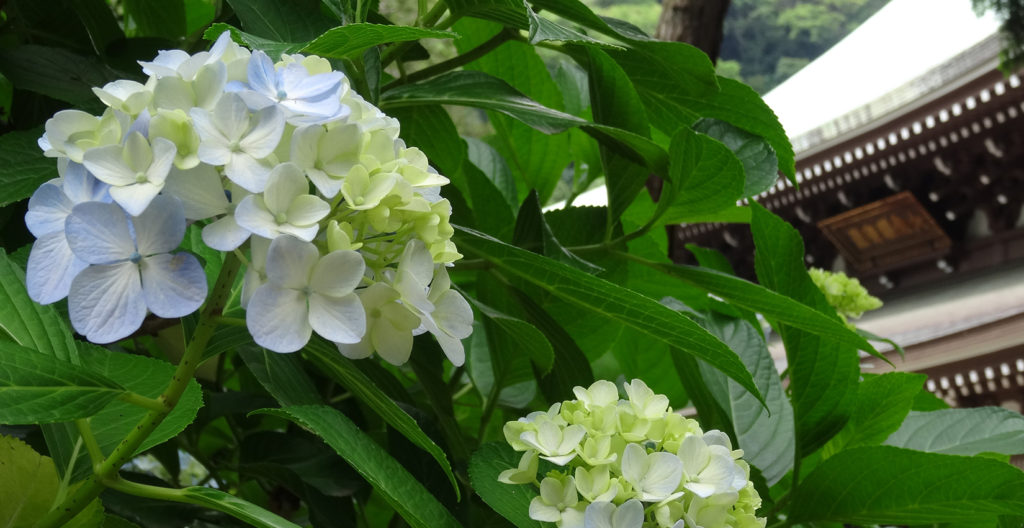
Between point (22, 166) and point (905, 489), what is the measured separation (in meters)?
0.49

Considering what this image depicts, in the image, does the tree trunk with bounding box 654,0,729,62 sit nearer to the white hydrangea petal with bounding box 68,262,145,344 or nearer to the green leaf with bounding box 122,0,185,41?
the green leaf with bounding box 122,0,185,41

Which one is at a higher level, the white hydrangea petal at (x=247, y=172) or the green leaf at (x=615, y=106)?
the green leaf at (x=615, y=106)

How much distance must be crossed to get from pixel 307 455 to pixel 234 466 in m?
0.08

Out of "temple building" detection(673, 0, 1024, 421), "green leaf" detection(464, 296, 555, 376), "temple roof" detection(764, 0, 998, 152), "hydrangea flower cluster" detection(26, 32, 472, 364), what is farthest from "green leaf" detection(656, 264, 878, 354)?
"temple roof" detection(764, 0, 998, 152)

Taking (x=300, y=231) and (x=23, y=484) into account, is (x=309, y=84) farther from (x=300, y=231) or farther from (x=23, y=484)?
(x=23, y=484)

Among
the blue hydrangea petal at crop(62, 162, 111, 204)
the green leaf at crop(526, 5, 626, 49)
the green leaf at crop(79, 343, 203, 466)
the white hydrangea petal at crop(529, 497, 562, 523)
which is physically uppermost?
the green leaf at crop(526, 5, 626, 49)

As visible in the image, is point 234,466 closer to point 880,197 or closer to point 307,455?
point 307,455

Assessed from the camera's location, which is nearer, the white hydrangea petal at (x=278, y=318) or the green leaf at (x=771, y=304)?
the white hydrangea petal at (x=278, y=318)

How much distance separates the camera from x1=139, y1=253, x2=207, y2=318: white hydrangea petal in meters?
0.27

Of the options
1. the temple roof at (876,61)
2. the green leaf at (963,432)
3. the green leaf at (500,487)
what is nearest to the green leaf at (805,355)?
the green leaf at (963,432)

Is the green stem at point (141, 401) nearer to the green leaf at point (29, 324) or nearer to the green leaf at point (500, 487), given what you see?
the green leaf at point (29, 324)

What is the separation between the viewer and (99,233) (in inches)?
10.5

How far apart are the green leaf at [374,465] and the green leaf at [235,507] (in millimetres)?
31

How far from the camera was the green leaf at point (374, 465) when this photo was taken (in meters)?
0.33
